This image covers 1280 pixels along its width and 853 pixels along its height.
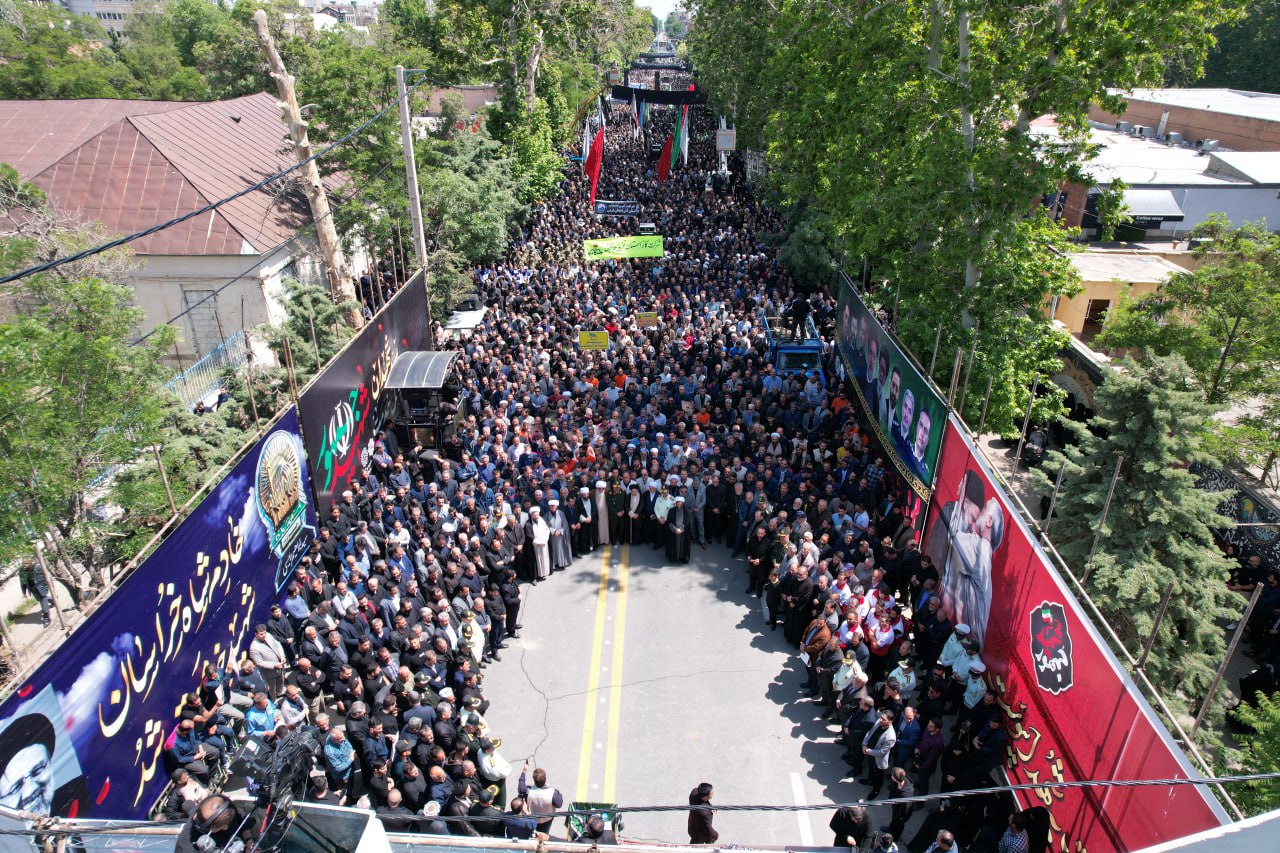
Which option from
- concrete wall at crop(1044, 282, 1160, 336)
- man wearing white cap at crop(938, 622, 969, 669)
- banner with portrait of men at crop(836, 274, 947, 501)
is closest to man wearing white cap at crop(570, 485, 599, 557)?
banner with portrait of men at crop(836, 274, 947, 501)

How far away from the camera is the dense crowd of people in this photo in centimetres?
799

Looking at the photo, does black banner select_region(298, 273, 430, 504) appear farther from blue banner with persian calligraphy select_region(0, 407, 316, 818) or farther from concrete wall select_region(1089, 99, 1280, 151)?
concrete wall select_region(1089, 99, 1280, 151)

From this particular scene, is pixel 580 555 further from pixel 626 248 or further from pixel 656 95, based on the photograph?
pixel 656 95

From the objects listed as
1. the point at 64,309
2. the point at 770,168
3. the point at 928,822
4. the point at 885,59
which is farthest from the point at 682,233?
the point at 928,822

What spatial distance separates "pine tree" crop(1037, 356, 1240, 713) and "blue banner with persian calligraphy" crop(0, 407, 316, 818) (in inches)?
373

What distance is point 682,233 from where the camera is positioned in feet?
97.2

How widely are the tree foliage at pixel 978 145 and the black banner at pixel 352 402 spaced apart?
9.16 meters

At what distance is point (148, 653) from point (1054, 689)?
8612mm

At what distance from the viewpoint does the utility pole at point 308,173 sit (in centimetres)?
1817

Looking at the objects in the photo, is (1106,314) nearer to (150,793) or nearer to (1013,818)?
(1013,818)

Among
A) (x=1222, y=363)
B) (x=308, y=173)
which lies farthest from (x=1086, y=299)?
(x=308, y=173)

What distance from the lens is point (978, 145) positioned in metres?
12.7

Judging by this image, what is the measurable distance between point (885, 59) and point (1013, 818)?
1405cm

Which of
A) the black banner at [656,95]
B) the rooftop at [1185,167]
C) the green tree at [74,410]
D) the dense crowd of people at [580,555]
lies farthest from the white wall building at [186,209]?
the black banner at [656,95]
